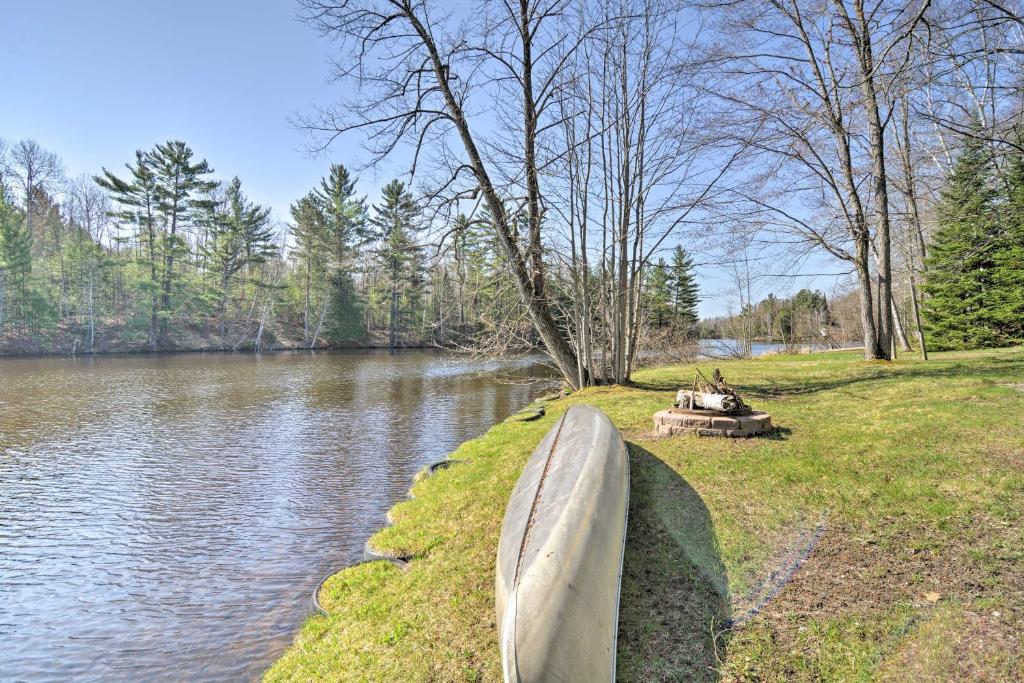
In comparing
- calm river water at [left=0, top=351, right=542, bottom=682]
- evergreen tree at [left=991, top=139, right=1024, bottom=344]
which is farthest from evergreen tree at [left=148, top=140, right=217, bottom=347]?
evergreen tree at [left=991, top=139, right=1024, bottom=344]

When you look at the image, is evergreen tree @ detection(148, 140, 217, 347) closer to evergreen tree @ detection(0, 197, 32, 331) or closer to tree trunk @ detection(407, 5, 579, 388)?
evergreen tree @ detection(0, 197, 32, 331)

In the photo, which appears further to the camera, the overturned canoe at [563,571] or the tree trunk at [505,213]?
the tree trunk at [505,213]

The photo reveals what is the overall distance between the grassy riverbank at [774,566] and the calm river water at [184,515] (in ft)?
3.01

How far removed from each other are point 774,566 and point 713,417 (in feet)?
8.99

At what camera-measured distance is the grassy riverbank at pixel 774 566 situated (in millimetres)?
2635

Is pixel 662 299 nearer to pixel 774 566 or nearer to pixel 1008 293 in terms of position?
pixel 1008 293

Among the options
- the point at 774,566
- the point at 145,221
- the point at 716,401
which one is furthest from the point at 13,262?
the point at 774,566

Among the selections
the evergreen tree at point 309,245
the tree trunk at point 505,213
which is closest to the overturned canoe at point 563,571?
the tree trunk at point 505,213

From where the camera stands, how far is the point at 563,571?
2.61m

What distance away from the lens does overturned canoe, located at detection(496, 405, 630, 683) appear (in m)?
2.27

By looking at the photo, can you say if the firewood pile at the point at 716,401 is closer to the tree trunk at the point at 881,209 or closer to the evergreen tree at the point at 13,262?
the tree trunk at the point at 881,209

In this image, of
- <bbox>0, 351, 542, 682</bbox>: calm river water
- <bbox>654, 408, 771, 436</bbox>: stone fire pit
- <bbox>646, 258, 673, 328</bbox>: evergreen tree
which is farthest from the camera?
<bbox>646, 258, 673, 328</bbox>: evergreen tree

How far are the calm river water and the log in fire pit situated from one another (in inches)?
147

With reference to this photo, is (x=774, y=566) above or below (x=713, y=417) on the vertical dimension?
below
